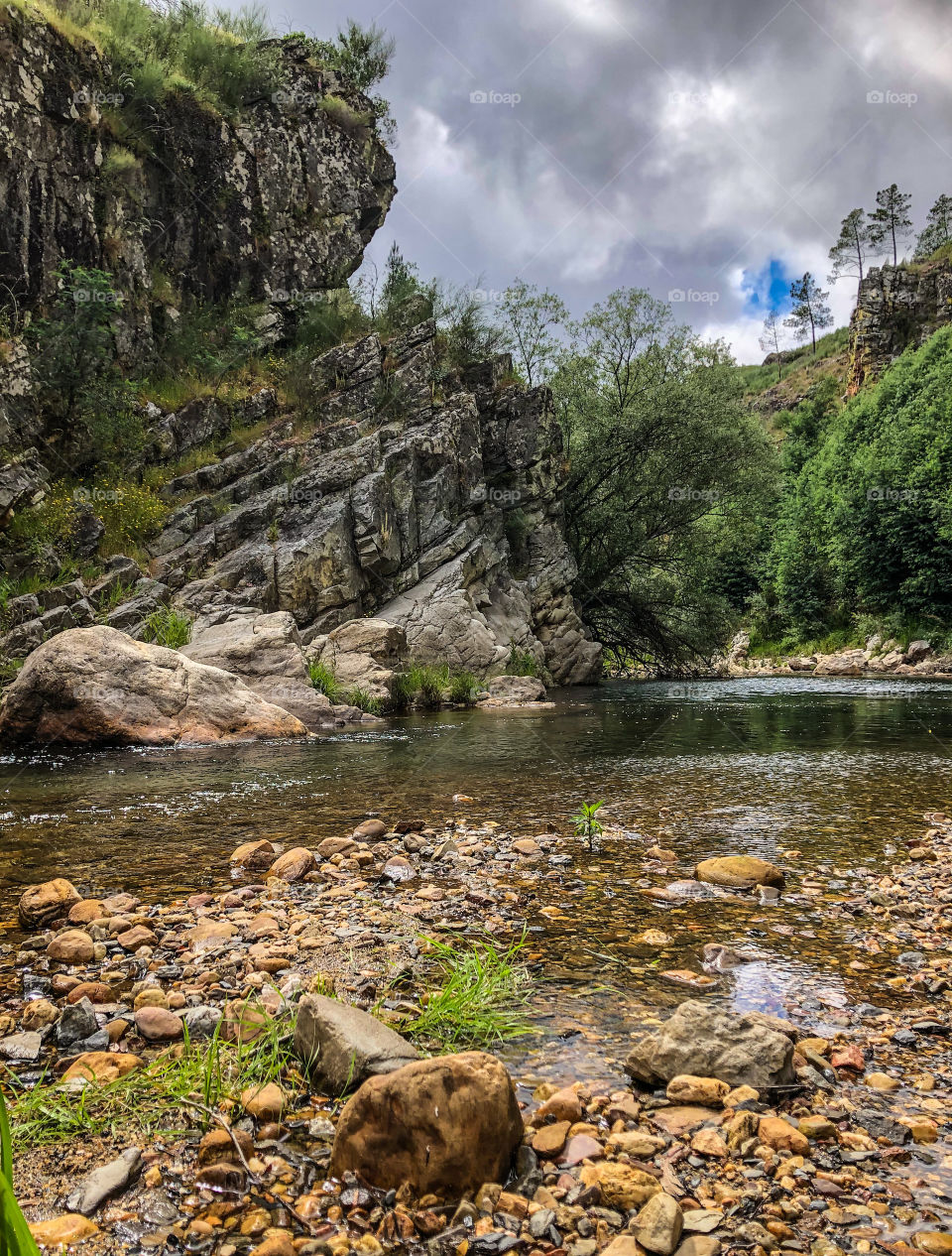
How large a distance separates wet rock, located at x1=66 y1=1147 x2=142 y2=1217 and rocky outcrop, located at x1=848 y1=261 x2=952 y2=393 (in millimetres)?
76902

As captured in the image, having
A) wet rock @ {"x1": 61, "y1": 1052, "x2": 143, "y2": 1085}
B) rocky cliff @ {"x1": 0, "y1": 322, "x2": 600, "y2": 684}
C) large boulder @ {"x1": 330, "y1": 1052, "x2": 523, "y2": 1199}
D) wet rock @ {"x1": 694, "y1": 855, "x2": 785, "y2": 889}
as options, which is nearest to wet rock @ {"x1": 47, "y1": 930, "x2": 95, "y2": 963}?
wet rock @ {"x1": 61, "y1": 1052, "x2": 143, "y2": 1085}

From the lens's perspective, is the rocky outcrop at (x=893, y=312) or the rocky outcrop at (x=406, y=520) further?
the rocky outcrop at (x=893, y=312)

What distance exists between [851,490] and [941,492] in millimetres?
4973

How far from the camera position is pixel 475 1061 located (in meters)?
2.22

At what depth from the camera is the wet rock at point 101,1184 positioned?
75.9 inches

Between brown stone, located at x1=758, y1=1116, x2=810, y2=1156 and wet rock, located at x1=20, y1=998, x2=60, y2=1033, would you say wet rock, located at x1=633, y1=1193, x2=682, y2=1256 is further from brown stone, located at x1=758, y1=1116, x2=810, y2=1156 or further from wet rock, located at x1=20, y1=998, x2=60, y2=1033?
wet rock, located at x1=20, y1=998, x2=60, y2=1033

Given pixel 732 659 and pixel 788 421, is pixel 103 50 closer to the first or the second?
pixel 732 659

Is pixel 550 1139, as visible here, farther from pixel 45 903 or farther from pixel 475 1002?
pixel 45 903

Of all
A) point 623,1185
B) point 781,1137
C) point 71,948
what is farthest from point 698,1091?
point 71,948

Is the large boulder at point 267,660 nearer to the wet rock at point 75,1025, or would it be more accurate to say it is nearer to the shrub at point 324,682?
the shrub at point 324,682

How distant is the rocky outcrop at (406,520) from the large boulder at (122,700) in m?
5.66

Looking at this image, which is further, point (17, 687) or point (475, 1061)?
point (17, 687)

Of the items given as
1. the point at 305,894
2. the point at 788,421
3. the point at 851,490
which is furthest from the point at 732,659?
the point at 305,894

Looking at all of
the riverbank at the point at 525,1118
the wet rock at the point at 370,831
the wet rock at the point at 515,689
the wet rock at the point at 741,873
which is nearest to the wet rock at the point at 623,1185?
the riverbank at the point at 525,1118
